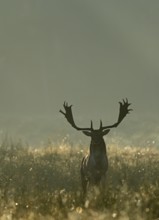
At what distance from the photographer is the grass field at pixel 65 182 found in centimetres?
710

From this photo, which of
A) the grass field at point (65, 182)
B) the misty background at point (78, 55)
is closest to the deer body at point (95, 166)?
the grass field at point (65, 182)

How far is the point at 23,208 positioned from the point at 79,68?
239 feet

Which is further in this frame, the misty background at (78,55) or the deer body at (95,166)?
the misty background at (78,55)

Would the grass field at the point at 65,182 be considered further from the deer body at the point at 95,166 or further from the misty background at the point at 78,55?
the misty background at the point at 78,55

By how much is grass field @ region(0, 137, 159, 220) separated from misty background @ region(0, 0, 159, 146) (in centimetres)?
4287

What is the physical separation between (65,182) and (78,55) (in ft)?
208

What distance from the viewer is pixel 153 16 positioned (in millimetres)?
83375

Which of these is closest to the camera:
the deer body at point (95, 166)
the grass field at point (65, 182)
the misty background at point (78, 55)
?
the grass field at point (65, 182)

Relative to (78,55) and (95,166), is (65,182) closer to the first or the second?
(95,166)

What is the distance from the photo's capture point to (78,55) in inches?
3187

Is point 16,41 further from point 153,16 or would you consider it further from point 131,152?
point 131,152

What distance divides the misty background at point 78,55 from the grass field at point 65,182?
42.9 m

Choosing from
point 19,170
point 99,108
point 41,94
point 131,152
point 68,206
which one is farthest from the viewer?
point 41,94

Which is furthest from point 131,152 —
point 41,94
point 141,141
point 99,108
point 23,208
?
point 41,94
